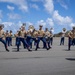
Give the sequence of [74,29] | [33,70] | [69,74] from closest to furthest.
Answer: [69,74] < [33,70] < [74,29]

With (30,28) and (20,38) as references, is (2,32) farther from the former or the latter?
(30,28)

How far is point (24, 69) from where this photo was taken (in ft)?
38.5

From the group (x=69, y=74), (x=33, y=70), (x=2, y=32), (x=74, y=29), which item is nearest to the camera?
(x=69, y=74)

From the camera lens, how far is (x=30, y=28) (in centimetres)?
2369

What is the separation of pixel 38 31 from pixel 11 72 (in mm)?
12649

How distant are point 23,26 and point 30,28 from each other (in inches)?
78.4

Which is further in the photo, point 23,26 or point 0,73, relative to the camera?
point 23,26

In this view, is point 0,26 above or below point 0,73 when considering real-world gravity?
above

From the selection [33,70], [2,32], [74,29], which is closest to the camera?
[33,70]

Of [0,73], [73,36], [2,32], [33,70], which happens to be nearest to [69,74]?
[33,70]

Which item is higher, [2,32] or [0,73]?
[2,32]

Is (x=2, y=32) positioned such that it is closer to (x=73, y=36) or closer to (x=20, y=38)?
(x=20, y=38)

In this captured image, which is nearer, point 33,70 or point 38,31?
point 33,70

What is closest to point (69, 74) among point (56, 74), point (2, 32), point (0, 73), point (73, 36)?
point (56, 74)
